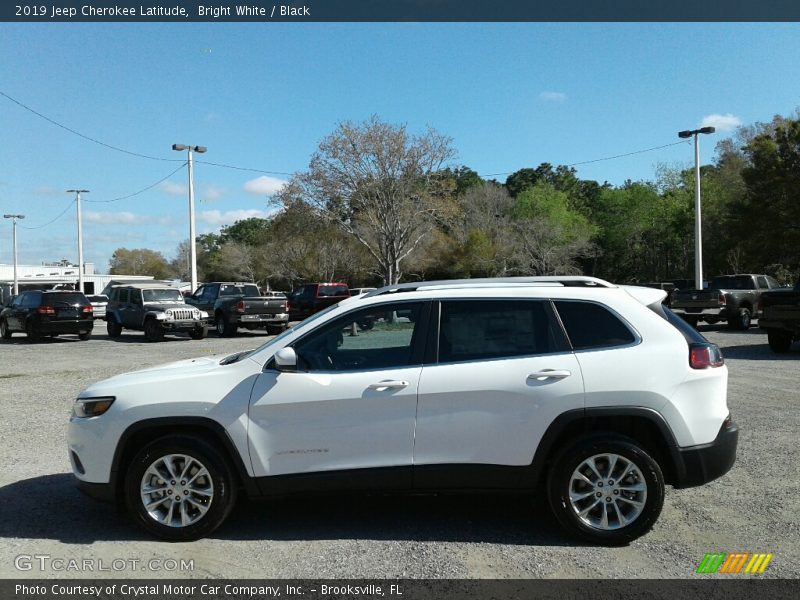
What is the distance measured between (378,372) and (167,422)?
57.8 inches

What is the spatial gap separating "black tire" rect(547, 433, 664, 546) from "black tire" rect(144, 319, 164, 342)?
788 inches

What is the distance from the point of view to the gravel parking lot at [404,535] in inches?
169

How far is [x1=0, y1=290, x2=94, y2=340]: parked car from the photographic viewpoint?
76.6ft

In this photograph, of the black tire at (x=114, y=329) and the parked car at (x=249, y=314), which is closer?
the parked car at (x=249, y=314)

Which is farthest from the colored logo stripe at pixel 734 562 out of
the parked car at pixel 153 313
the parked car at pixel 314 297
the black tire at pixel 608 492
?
the parked car at pixel 314 297

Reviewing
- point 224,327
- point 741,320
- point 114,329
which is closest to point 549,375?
point 224,327

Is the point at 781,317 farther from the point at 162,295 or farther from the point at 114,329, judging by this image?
the point at 114,329

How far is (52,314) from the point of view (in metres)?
23.4

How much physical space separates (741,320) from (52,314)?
23173 mm

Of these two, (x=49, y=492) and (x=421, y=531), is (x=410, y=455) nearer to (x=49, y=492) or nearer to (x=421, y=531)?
(x=421, y=531)

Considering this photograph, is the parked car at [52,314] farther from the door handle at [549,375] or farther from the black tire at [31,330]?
the door handle at [549,375]

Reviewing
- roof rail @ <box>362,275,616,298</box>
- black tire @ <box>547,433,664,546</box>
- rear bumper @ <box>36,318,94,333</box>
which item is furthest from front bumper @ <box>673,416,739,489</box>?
rear bumper @ <box>36,318,94,333</box>

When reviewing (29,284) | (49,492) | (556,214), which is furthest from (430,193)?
(29,284)

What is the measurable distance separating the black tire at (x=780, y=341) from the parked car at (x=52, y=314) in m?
20.7
